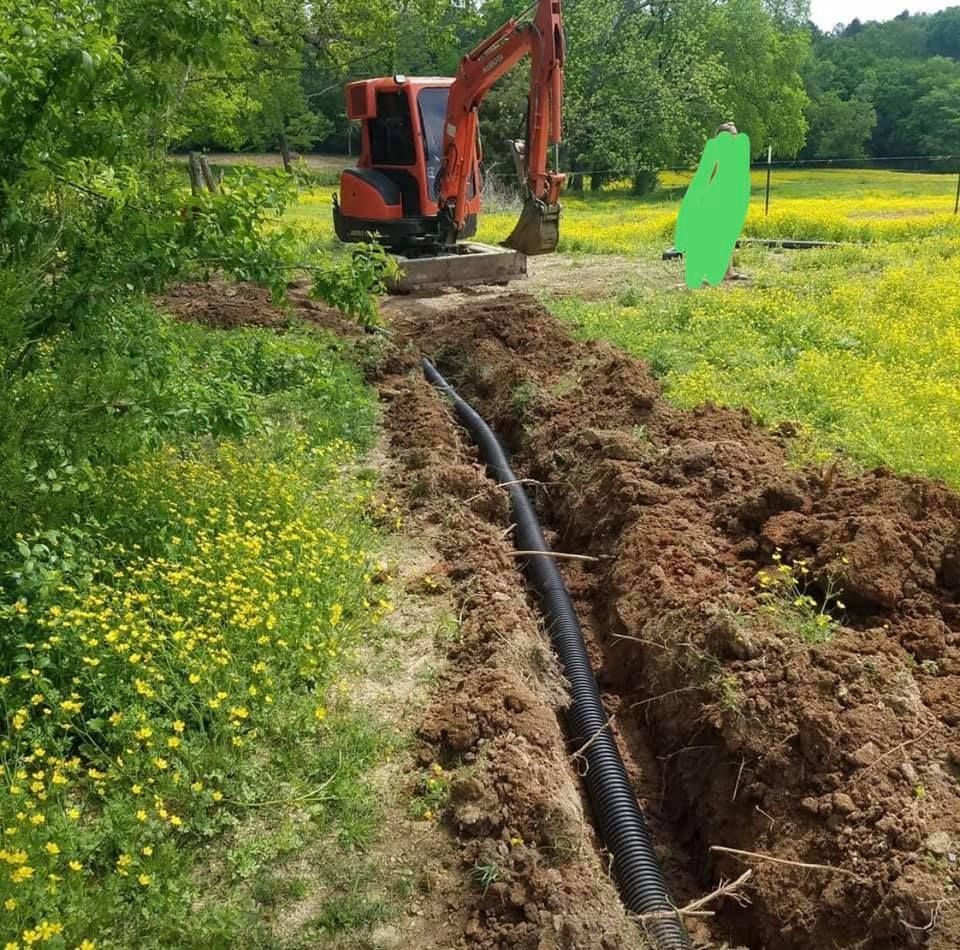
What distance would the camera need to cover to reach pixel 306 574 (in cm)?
447

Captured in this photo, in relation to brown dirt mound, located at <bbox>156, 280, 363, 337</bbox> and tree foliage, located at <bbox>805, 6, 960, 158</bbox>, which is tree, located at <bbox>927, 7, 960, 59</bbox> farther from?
brown dirt mound, located at <bbox>156, 280, 363, 337</bbox>

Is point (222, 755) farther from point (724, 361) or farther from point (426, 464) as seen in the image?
point (724, 361)

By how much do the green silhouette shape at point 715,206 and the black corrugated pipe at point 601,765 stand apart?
15.5 feet

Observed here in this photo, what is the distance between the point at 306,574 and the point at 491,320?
650 cm

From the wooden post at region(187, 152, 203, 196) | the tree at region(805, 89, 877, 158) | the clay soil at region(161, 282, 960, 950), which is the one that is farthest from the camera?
the tree at region(805, 89, 877, 158)

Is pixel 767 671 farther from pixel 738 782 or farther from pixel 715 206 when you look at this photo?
pixel 715 206

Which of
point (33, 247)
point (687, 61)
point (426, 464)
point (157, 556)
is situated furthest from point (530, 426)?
point (687, 61)

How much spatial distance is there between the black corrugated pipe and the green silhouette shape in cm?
471

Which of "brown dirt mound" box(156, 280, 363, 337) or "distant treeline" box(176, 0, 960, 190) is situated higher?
"distant treeline" box(176, 0, 960, 190)

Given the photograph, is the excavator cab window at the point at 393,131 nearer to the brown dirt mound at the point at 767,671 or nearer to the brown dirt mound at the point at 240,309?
the brown dirt mound at the point at 240,309

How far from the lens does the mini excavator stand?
11523 millimetres

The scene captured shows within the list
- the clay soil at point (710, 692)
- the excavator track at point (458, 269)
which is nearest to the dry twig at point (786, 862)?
the clay soil at point (710, 692)

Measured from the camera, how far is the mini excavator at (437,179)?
11.5 meters

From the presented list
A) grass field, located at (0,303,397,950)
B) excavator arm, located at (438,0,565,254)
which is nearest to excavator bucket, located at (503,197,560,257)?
excavator arm, located at (438,0,565,254)
